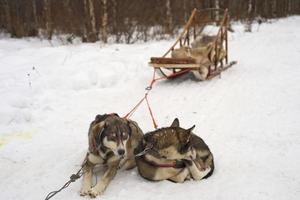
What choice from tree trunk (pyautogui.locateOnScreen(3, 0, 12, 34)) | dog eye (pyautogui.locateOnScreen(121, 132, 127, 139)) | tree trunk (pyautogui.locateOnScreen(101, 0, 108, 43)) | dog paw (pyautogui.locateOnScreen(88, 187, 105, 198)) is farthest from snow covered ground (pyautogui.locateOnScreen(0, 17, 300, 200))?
tree trunk (pyautogui.locateOnScreen(3, 0, 12, 34))

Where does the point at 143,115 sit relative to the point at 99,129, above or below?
below

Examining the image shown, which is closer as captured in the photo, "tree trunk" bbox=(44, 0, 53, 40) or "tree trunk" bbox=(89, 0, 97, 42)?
"tree trunk" bbox=(89, 0, 97, 42)

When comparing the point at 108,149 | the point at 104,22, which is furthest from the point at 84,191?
the point at 104,22

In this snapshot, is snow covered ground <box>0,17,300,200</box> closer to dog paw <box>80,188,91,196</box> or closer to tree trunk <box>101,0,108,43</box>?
dog paw <box>80,188,91,196</box>

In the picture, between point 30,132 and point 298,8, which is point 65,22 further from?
point 298,8

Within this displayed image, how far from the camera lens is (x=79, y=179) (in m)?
2.88

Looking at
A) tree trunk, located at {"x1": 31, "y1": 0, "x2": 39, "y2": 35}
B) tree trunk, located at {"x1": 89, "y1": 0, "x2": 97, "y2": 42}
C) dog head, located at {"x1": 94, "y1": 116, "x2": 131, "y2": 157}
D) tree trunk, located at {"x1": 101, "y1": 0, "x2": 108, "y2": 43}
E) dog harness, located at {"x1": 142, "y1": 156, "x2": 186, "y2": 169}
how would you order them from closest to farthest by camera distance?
dog head, located at {"x1": 94, "y1": 116, "x2": 131, "y2": 157}, dog harness, located at {"x1": 142, "y1": 156, "x2": 186, "y2": 169}, tree trunk, located at {"x1": 101, "y1": 0, "x2": 108, "y2": 43}, tree trunk, located at {"x1": 89, "y1": 0, "x2": 97, "y2": 42}, tree trunk, located at {"x1": 31, "y1": 0, "x2": 39, "y2": 35}

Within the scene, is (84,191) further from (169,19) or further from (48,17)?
(169,19)

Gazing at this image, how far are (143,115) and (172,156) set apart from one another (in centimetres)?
188

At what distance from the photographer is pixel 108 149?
8.76 ft

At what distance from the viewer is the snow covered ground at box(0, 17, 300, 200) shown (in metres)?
2.75

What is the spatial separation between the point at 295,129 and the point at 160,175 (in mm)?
1725

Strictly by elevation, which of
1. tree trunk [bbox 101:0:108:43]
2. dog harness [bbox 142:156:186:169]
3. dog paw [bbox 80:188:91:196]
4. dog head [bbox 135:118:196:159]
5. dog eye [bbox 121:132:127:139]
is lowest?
dog paw [bbox 80:188:91:196]

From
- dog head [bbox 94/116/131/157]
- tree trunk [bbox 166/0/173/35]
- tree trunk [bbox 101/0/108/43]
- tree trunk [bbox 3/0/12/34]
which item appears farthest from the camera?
tree trunk [bbox 166/0/173/35]
